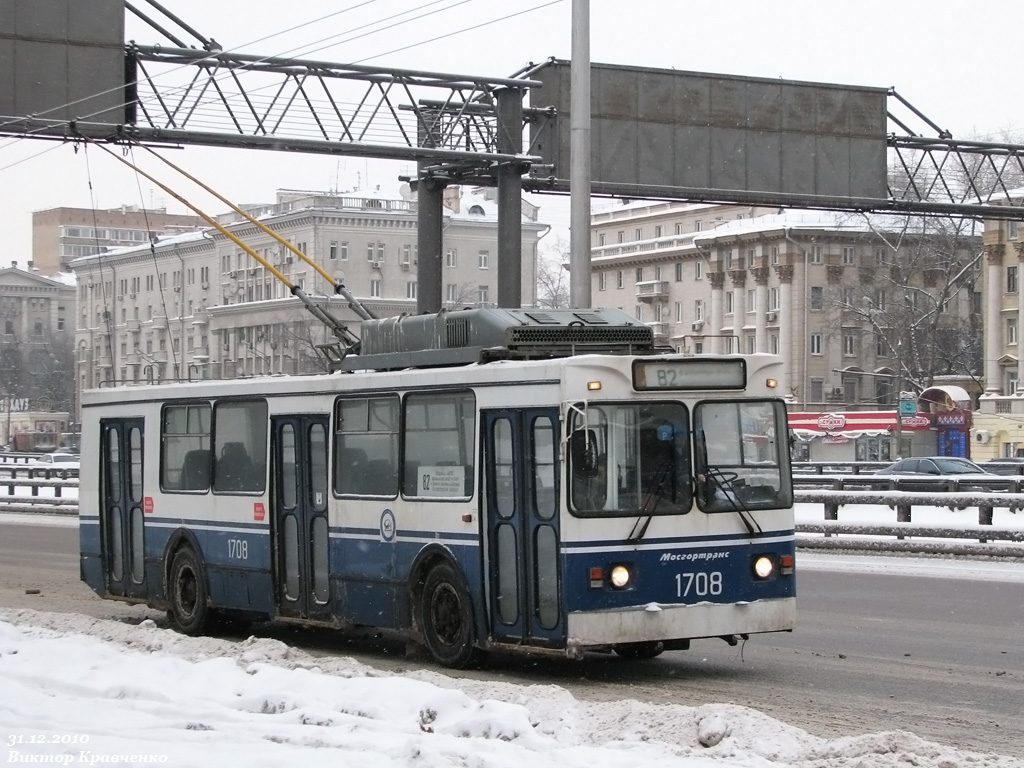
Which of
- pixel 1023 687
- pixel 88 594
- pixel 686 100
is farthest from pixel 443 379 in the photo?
pixel 686 100

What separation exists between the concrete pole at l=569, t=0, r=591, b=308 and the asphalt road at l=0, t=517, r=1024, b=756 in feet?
13.6

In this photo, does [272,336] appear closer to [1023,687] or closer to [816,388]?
[816,388]

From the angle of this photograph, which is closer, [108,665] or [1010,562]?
[108,665]

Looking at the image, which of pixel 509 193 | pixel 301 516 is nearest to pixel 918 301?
pixel 509 193

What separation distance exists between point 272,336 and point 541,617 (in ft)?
216

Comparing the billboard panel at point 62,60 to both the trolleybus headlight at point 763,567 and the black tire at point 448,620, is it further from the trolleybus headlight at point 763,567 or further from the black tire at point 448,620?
the trolleybus headlight at point 763,567

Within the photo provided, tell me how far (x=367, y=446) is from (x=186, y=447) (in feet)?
9.52

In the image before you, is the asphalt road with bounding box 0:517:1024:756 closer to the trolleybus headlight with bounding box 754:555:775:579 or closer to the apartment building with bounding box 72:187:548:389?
the trolleybus headlight with bounding box 754:555:775:579

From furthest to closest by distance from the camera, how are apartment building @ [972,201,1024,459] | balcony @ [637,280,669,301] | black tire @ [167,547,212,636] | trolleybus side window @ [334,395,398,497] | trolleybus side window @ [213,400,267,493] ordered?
balcony @ [637,280,669,301] → apartment building @ [972,201,1024,459] → black tire @ [167,547,212,636] → trolleybus side window @ [213,400,267,493] → trolleybus side window @ [334,395,398,497]

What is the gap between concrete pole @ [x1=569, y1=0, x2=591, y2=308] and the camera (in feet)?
61.1

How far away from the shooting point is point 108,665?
11047mm

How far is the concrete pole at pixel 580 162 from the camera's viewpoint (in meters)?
18.6

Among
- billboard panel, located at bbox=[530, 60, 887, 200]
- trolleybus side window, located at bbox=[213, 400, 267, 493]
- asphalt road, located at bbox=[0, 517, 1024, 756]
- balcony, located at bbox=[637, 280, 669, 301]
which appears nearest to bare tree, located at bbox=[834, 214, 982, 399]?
balcony, located at bbox=[637, 280, 669, 301]

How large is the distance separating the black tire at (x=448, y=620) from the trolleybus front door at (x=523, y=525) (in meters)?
0.29
